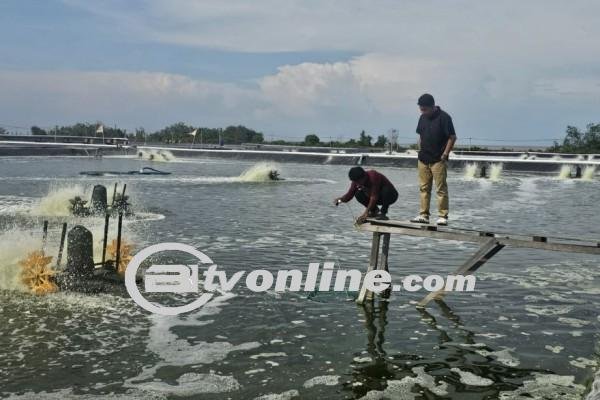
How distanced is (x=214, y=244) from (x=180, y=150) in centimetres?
5991

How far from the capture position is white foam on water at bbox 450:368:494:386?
7324 millimetres

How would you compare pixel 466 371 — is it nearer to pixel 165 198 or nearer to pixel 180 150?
pixel 165 198

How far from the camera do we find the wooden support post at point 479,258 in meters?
9.49

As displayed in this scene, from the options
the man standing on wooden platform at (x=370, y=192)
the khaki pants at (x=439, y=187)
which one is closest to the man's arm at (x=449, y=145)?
the khaki pants at (x=439, y=187)

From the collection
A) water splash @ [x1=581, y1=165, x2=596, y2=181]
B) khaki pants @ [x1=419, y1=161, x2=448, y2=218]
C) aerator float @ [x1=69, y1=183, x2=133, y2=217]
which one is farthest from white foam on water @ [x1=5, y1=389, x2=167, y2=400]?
water splash @ [x1=581, y1=165, x2=596, y2=181]

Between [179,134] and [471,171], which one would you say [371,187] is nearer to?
[471,171]

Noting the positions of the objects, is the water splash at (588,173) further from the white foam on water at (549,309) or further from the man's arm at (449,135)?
the man's arm at (449,135)

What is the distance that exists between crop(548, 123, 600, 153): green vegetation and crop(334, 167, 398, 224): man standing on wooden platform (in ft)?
224

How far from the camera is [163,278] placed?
12.1 meters

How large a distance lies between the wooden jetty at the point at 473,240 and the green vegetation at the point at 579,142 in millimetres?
68508

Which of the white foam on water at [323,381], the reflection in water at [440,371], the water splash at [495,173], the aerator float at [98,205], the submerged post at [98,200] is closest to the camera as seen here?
the reflection in water at [440,371]

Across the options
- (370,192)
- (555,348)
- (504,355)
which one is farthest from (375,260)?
(555,348)

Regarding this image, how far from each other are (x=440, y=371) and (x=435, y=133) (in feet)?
→ 14.9

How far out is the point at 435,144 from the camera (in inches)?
431
